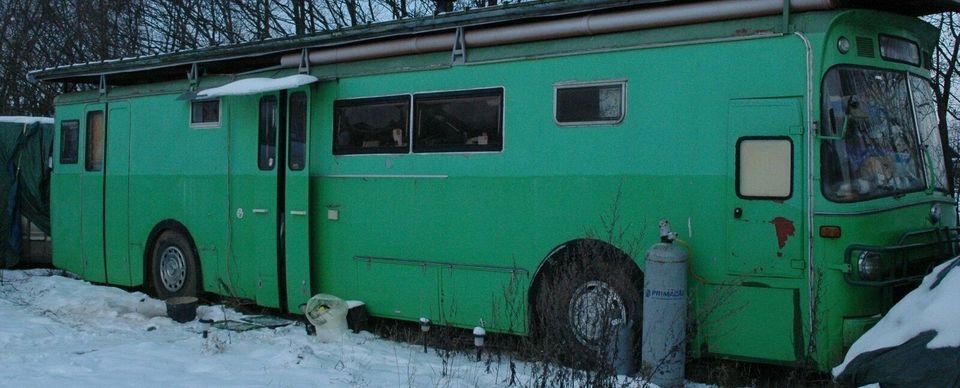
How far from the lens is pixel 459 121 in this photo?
8.08 m

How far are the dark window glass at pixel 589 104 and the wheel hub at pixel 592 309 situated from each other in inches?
51.7

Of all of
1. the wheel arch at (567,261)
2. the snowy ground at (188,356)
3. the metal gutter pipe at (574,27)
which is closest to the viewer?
the metal gutter pipe at (574,27)

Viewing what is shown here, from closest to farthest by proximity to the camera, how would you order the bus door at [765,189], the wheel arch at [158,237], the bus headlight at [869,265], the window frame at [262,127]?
the bus headlight at [869,265] → the bus door at [765,189] → the window frame at [262,127] → the wheel arch at [158,237]

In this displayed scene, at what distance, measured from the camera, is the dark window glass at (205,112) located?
10.3 meters

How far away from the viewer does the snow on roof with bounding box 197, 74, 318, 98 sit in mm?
8961

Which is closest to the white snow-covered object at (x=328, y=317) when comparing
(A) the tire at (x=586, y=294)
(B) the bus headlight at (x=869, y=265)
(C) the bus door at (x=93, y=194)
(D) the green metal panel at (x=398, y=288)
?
(D) the green metal panel at (x=398, y=288)

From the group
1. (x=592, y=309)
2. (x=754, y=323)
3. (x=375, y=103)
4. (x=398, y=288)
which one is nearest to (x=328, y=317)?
(x=398, y=288)

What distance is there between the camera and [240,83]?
9.55 meters

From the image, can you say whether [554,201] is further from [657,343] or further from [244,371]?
[244,371]

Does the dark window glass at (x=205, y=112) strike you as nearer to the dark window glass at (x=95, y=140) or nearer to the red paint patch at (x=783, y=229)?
the dark window glass at (x=95, y=140)

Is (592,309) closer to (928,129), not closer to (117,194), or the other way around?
(928,129)

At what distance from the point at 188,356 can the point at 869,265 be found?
5.24m

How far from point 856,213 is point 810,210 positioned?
32cm

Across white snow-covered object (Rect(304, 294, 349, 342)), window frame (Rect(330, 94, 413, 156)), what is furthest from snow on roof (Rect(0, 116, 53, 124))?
Answer: white snow-covered object (Rect(304, 294, 349, 342))
